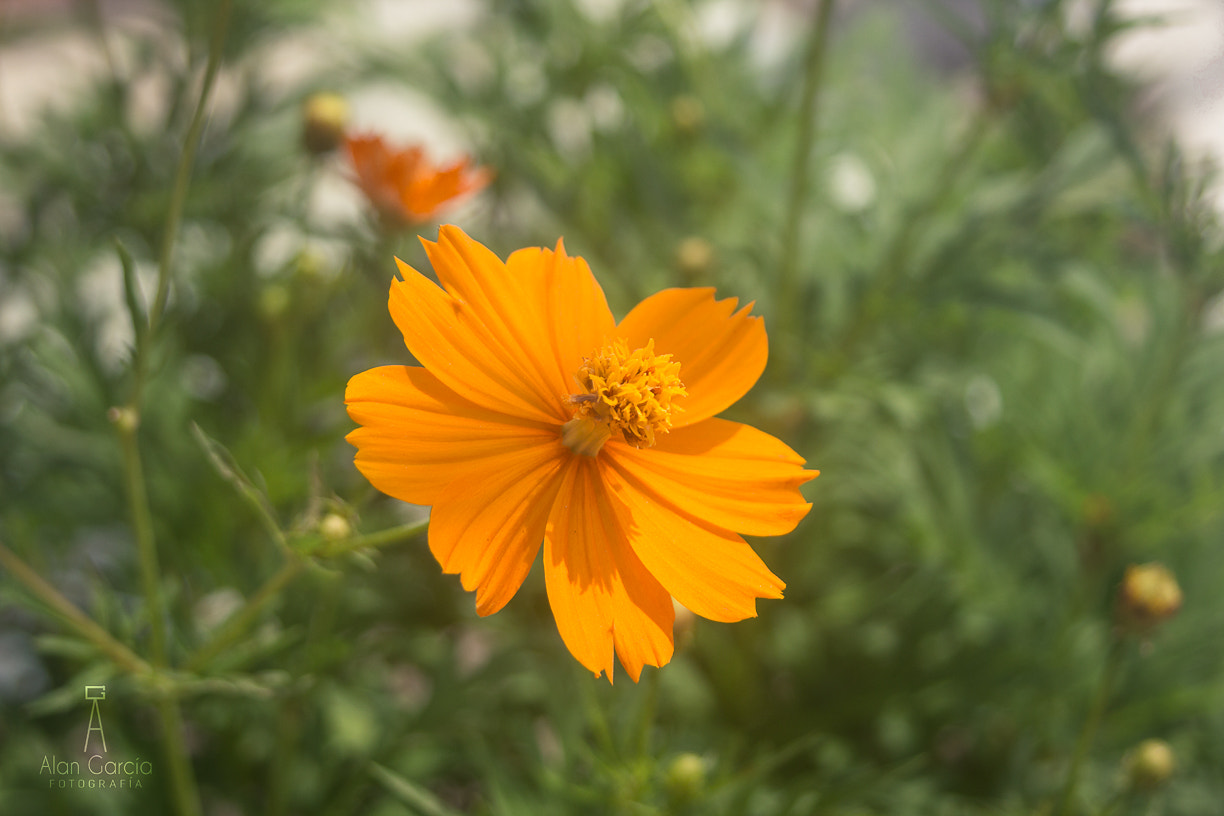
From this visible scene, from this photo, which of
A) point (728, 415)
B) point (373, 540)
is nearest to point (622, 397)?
point (373, 540)

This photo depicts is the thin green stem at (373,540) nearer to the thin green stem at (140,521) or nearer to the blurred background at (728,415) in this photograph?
the thin green stem at (140,521)

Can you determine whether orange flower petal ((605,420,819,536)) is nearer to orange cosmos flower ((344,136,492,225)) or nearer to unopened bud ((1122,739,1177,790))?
orange cosmos flower ((344,136,492,225))

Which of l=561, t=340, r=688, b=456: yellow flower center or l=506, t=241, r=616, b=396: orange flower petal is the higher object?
l=506, t=241, r=616, b=396: orange flower petal

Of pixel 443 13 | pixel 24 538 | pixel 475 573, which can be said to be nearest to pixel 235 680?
Answer: pixel 475 573

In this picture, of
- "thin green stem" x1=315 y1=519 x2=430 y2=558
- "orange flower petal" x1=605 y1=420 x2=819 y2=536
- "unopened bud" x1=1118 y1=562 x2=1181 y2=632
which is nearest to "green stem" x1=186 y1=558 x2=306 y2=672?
"thin green stem" x1=315 y1=519 x2=430 y2=558

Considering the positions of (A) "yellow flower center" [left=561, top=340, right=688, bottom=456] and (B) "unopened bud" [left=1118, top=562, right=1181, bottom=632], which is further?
(B) "unopened bud" [left=1118, top=562, right=1181, bottom=632]

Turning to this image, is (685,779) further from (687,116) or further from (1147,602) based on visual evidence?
(687,116)

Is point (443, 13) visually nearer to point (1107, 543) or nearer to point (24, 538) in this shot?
point (24, 538)

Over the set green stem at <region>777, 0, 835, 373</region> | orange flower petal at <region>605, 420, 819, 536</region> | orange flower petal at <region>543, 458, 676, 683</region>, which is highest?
green stem at <region>777, 0, 835, 373</region>
